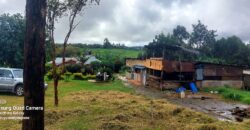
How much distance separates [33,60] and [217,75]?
28.2m

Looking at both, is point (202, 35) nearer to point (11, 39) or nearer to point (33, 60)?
point (11, 39)

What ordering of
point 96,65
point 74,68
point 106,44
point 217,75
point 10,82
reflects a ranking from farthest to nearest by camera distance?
point 106,44
point 96,65
point 74,68
point 217,75
point 10,82

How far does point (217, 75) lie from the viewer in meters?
30.6

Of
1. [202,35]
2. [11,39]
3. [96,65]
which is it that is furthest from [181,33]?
[11,39]

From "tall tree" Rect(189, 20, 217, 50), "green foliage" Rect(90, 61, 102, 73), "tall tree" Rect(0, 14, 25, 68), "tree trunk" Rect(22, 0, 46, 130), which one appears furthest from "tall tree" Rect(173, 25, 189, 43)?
"tree trunk" Rect(22, 0, 46, 130)

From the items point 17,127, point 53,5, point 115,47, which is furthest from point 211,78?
point 115,47

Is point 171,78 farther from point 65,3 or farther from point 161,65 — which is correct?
point 65,3

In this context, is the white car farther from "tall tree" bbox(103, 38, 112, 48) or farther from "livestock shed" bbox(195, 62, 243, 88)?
"tall tree" bbox(103, 38, 112, 48)

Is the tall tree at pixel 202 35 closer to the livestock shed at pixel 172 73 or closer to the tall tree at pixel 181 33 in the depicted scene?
the tall tree at pixel 181 33

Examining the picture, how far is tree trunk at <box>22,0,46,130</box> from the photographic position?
14.6ft

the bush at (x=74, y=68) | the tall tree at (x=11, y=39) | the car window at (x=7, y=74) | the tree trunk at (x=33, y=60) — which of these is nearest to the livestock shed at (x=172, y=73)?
the tall tree at (x=11, y=39)

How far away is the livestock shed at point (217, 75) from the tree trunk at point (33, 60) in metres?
26.3

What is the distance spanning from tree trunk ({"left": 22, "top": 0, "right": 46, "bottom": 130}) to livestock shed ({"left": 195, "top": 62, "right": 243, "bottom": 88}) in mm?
26344

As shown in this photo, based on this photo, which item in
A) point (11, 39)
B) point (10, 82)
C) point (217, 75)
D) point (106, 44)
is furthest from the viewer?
point (106, 44)
